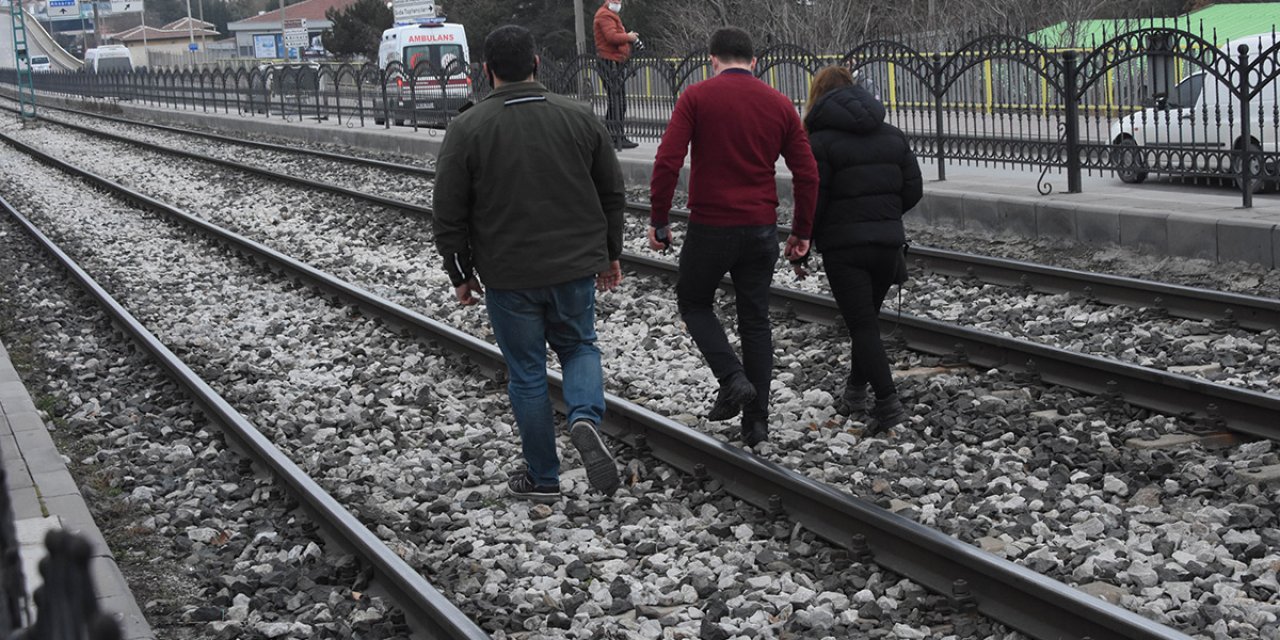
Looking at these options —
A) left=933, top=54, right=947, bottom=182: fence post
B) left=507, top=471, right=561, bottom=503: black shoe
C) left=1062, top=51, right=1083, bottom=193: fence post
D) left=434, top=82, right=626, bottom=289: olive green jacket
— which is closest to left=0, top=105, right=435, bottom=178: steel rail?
left=933, top=54, right=947, bottom=182: fence post

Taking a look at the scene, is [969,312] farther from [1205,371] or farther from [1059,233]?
[1059,233]

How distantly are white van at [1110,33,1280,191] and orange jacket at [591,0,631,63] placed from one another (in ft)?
30.3

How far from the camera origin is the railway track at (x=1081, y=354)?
700 centimetres

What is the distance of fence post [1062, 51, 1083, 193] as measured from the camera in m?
14.0

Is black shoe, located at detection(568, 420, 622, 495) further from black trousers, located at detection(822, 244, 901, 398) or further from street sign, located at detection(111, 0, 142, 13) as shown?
street sign, located at detection(111, 0, 142, 13)

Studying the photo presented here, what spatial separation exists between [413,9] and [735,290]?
38.5m

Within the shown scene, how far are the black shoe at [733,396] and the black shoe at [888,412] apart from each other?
0.63 metres

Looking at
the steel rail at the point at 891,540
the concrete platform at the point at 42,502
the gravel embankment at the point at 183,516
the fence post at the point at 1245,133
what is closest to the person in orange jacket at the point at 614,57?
the fence post at the point at 1245,133

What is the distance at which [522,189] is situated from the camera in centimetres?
622

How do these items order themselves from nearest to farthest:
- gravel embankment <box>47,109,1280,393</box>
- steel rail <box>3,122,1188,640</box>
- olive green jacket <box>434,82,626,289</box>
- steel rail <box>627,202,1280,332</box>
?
1. steel rail <box>3,122,1188,640</box>
2. olive green jacket <box>434,82,626,289</box>
3. gravel embankment <box>47,109,1280,393</box>
4. steel rail <box>627,202,1280,332</box>

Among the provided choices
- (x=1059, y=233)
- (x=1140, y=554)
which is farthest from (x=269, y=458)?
(x=1059, y=233)

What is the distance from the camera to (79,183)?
80.7ft

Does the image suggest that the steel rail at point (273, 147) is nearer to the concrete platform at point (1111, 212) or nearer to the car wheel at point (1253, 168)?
the concrete platform at point (1111, 212)

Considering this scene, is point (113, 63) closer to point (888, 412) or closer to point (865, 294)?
point (865, 294)
